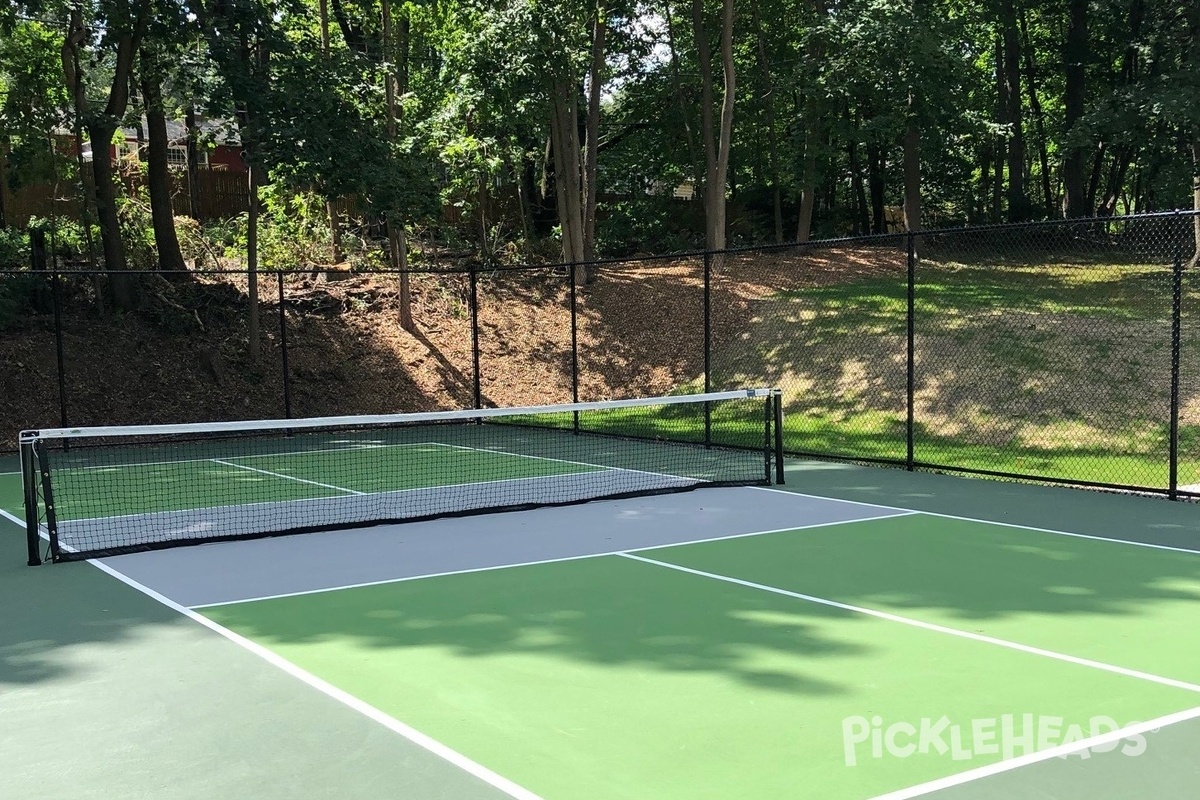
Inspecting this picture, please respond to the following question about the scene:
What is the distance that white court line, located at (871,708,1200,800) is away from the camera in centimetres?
350

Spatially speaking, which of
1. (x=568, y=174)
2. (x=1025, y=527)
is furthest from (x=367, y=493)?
(x=568, y=174)

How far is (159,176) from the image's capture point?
747 inches

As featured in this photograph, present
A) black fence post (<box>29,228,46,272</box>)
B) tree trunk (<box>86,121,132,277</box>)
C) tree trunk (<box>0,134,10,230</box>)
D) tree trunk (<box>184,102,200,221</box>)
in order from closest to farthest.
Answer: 1. tree trunk (<box>86,121,132,277</box>)
2. black fence post (<box>29,228,46,272</box>)
3. tree trunk (<box>0,134,10,230</box>)
4. tree trunk (<box>184,102,200,221</box>)

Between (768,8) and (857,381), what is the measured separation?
14228 mm

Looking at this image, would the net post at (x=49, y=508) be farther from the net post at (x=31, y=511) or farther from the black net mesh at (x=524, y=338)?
the black net mesh at (x=524, y=338)

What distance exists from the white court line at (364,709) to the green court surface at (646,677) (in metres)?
0.02

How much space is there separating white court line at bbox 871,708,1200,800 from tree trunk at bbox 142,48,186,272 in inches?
691

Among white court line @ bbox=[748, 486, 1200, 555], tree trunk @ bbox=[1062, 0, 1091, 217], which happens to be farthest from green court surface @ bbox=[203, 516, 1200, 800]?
tree trunk @ bbox=[1062, 0, 1091, 217]

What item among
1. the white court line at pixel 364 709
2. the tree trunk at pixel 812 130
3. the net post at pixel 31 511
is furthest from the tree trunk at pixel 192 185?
the white court line at pixel 364 709

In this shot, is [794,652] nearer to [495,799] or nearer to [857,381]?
[495,799]

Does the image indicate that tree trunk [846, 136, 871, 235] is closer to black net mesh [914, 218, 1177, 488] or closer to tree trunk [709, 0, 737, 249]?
black net mesh [914, 218, 1177, 488]

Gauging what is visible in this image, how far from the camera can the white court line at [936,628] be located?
15.2ft

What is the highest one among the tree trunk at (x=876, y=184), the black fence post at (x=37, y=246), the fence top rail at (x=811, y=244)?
the tree trunk at (x=876, y=184)

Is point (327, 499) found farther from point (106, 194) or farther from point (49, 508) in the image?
point (106, 194)
